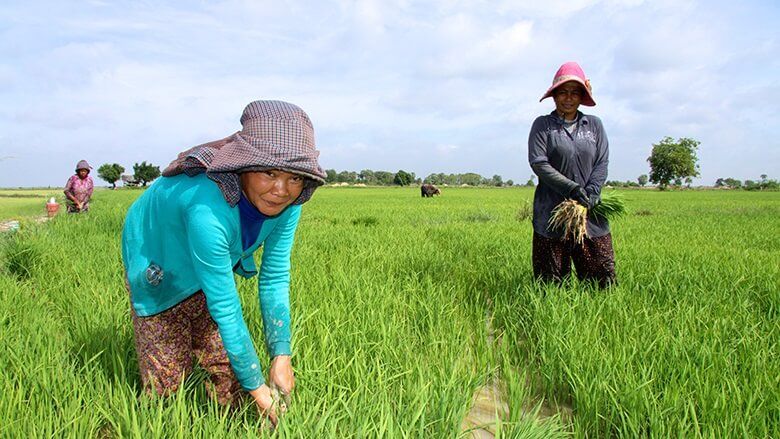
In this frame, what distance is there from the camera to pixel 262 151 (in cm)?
116

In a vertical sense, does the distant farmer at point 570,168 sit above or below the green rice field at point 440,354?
above

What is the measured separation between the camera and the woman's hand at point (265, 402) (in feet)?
4.32

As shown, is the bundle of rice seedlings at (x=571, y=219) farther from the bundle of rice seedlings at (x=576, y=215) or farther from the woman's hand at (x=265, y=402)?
the woman's hand at (x=265, y=402)

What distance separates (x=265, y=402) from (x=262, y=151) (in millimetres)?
703

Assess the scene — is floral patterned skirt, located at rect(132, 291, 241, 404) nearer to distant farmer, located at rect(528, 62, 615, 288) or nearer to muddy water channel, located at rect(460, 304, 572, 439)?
muddy water channel, located at rect(460, 304, 572, 439)

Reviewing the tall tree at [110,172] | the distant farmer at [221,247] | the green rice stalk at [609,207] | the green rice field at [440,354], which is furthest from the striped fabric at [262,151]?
the tall tree at [110,172]

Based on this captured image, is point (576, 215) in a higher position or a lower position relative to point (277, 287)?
higher

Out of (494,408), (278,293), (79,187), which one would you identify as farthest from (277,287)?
(79,187)

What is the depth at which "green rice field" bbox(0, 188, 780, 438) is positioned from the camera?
A: 1.44 metres

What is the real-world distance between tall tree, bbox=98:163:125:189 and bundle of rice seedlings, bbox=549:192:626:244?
82291mm

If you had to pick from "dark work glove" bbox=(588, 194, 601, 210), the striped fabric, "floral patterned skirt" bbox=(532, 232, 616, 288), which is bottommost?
"floral patterned skirt" bbox=(532, 232, 616, 288)

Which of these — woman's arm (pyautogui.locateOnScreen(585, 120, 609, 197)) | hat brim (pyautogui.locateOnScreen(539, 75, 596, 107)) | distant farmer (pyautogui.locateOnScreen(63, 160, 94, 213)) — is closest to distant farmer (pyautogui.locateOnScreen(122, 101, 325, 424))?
hat brim (pyautogui.locateOnScreen(539, 75, 596, 107))

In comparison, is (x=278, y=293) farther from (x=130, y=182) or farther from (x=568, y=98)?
(x=130, y=182)

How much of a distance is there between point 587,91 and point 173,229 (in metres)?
2.34
